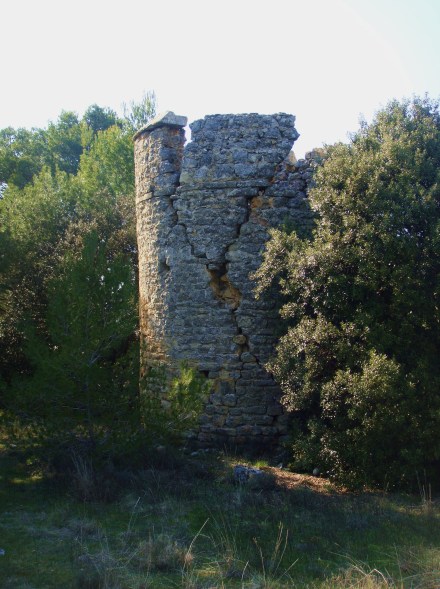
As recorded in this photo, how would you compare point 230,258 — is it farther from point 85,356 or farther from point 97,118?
point 97,118

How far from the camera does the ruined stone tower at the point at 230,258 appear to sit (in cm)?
886

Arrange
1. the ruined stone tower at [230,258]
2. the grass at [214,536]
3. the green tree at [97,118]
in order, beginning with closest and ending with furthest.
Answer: the grass at [214,536]
the ruined stone tower at [230,258]
the green tree at [97,118]

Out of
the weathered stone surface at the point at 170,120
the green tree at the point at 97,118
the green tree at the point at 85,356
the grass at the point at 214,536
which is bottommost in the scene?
the grass at the point at 214,536

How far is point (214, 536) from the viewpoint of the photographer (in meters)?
5.70

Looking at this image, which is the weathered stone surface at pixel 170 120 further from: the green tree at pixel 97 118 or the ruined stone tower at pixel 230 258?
the green tree at pixel 97 118

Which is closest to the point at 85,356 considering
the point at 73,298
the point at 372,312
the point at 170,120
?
the point at 73,298

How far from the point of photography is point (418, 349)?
7.36 metres

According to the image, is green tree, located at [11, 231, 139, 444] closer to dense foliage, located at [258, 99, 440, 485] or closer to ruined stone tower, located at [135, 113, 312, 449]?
ruined stone tower, located at [135, 113, 312, 449]

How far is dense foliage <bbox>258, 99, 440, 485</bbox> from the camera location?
7.00m

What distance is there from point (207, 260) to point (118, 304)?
210 cm

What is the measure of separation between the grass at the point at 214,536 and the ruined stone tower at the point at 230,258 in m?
1.36

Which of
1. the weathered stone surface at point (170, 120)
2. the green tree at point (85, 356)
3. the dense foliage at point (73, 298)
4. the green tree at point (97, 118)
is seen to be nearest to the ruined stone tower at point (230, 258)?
the weathered stone surface at point (170, 120)

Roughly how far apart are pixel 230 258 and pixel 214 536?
4163 millimetres

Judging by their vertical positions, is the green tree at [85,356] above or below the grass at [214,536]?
above
